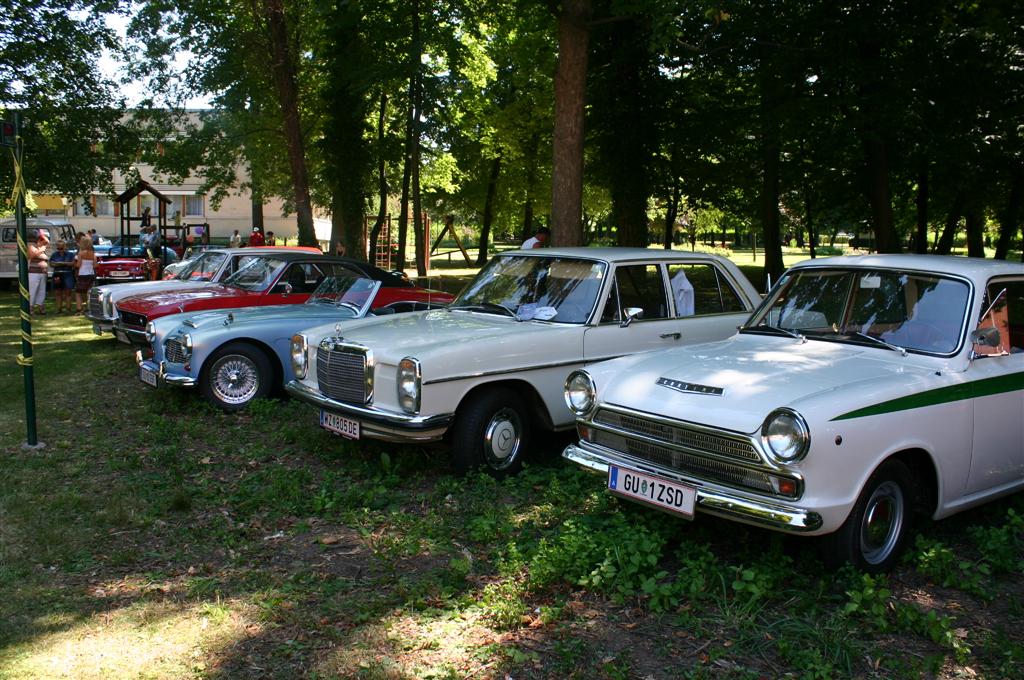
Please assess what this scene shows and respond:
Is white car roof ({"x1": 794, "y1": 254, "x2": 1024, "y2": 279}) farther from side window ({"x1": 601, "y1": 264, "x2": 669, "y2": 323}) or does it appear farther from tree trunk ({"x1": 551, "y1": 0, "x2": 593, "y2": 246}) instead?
tree trunk ({"x1": 551, "y1": 0, "x2": 593, "y2": 246})

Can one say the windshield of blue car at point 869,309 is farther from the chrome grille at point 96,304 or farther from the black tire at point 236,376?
the chrome grille at point 96,304

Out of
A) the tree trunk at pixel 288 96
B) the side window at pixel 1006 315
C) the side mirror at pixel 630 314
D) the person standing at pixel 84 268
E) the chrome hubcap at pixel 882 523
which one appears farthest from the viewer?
the tree trunk at pixel 288 96

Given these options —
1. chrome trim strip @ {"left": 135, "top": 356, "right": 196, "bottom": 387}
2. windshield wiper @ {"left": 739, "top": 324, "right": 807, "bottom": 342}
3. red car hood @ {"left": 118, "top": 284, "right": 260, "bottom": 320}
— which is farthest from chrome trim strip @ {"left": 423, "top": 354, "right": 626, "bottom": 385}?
red car hood @ {"left": 118, "top": 284, "right": 260, "bottom": 320}

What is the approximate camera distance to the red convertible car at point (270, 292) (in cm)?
1168

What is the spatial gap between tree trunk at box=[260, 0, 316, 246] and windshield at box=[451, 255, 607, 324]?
598 inches

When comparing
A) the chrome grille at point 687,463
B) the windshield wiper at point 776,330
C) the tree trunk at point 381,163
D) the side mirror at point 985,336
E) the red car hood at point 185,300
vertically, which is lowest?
the chrome grille at point 687,463

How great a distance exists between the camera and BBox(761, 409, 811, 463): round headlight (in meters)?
4.46

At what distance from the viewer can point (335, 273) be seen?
12.1 meters

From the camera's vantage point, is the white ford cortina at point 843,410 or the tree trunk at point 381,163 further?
the tree trunk at point 381,163

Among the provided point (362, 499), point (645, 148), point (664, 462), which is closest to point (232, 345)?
point (362, 499)

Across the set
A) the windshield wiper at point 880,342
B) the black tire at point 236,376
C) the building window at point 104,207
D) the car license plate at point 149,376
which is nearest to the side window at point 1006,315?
A: the windshield wiper at point 880,342

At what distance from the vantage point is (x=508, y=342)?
6914 mm

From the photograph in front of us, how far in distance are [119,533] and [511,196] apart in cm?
3467

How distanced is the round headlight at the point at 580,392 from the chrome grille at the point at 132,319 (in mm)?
8048
